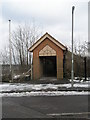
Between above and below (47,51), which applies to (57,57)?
below

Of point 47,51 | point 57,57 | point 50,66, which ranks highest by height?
point 47,51

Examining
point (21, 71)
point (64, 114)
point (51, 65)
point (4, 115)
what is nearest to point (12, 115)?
point (4, 115)

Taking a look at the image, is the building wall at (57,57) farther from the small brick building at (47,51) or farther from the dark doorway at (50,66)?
the dark doorway at (50,66)

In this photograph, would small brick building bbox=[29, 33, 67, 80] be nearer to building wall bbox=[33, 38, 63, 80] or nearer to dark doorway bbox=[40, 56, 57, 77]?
building wall bbox=[33, 38, 63, 80]

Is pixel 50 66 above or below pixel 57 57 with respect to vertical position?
below

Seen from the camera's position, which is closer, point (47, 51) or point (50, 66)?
point (47, 51)

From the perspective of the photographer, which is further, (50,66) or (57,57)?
(50,66)

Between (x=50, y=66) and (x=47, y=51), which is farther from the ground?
(x=47, y=51)

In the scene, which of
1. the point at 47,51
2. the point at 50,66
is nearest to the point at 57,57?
the point at 47,51

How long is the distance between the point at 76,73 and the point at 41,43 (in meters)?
5.95

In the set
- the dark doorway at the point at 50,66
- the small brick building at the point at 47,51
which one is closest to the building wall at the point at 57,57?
the small brick building at the point at 47,51

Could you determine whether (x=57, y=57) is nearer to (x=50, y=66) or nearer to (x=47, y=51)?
(x=47, y=51)

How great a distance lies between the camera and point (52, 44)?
21.1m

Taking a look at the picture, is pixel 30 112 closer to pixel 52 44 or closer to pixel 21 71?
pixel 52 44
